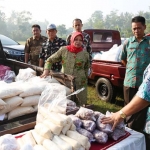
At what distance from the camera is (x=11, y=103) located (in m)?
2.24

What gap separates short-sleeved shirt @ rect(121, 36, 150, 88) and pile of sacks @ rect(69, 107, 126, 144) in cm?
153

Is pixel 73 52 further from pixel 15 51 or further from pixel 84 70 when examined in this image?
pixel 15 51

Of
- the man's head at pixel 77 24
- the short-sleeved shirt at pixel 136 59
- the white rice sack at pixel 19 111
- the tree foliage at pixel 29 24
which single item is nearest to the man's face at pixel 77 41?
the short-sleeved shirt at pixel 136 59

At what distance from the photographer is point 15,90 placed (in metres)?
2.34

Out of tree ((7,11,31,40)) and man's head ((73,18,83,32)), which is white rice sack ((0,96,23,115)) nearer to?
man's head ((73,18,83,32))

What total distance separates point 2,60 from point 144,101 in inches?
153

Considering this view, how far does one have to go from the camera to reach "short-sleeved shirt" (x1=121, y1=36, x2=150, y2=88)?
3.07 m

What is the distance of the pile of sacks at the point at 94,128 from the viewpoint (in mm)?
1650

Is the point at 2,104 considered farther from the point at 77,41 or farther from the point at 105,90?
the point at 105,90

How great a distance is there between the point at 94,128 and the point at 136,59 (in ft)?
5.76

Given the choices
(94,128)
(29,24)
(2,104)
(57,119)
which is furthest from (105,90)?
(29,24)

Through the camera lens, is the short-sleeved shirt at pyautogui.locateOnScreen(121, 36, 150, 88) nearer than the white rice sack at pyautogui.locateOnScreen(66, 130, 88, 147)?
A: No

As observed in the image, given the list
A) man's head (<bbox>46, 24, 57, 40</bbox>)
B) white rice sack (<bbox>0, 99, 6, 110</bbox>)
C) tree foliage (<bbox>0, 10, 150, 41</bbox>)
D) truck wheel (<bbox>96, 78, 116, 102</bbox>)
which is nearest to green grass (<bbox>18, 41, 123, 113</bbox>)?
truck wheel (<bbox>96, 78, 116, 102</bbox>)

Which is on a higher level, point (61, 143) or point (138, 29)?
point (138, 29)
